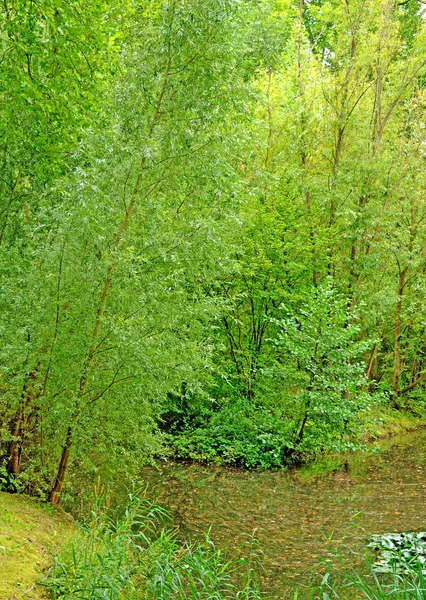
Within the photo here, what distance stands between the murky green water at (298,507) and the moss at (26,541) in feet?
7.02

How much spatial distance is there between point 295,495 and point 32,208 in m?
6.62

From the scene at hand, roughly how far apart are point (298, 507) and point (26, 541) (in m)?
5.45

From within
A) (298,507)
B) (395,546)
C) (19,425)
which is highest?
(19,425)

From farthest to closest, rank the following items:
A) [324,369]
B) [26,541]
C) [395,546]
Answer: [324,369], [395,546], [26,541]

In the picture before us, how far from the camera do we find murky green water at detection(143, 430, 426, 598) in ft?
25.3

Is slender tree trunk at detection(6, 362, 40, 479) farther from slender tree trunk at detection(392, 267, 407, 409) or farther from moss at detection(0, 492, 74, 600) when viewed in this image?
slender tree trunk at detection(392, 267, 407, 409)

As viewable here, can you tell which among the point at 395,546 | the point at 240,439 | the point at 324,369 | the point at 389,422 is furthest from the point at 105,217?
the point at 389,422

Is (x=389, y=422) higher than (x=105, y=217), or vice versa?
(x=105, y=217)

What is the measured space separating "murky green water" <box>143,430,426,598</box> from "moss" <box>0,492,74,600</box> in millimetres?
2139

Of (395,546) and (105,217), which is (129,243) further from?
(395,546)

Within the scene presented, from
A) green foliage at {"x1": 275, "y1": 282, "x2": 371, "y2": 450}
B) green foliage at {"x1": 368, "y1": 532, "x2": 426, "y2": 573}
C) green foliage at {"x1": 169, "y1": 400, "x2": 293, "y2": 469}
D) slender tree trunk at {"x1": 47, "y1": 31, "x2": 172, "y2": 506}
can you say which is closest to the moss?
slender tree trunk at {"x1": 47, "y1": 31, "x2": 172, "y2": 506}

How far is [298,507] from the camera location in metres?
10.2

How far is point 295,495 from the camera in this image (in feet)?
35.8

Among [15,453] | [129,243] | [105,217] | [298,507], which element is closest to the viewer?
[105,217]
